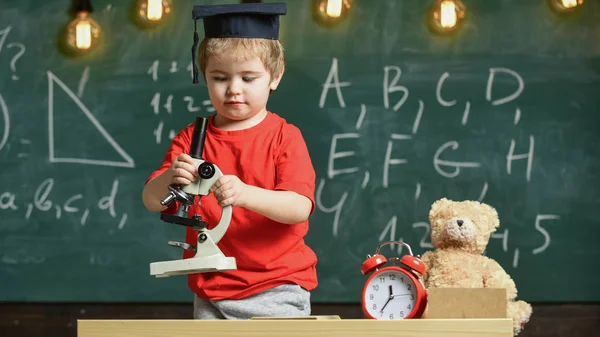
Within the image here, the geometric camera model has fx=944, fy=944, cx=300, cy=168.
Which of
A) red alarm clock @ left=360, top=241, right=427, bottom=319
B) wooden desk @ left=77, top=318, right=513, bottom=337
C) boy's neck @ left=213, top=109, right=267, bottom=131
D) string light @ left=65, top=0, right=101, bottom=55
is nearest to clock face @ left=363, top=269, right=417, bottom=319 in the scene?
red alarm clock @ left=360, top=241, right=427, bottom=319

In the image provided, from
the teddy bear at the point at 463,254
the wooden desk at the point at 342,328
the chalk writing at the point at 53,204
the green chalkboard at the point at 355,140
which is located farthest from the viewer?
the chalk writing at the point at 53,204

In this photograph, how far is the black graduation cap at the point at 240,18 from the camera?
1.78m

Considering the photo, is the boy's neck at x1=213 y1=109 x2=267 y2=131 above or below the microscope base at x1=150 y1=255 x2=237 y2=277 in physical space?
above

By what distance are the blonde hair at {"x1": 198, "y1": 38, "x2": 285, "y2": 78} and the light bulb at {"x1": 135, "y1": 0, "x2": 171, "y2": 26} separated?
1.79 meters

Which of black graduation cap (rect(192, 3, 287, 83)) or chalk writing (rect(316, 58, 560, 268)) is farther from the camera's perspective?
chalk writing (rect(316, 58, 560, 268))

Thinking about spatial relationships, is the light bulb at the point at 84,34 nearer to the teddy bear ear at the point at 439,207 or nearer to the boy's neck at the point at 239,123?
the teddy bear ear at the point at 439,207

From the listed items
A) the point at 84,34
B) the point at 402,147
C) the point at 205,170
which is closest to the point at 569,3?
the point at 402,147

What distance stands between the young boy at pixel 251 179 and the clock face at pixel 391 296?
220 mm

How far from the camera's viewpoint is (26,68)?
3.61 meters

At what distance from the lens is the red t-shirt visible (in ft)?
5.93

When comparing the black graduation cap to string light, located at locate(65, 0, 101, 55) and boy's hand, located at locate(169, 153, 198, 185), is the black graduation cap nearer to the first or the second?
boy's hand, located at locate(169, 153, 198, 185)

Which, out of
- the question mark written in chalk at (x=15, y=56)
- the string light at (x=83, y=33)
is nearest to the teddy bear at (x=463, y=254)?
the string light at (x=83, y=33)

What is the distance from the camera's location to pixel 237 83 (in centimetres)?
180

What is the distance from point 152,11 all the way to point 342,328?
2.37 m
